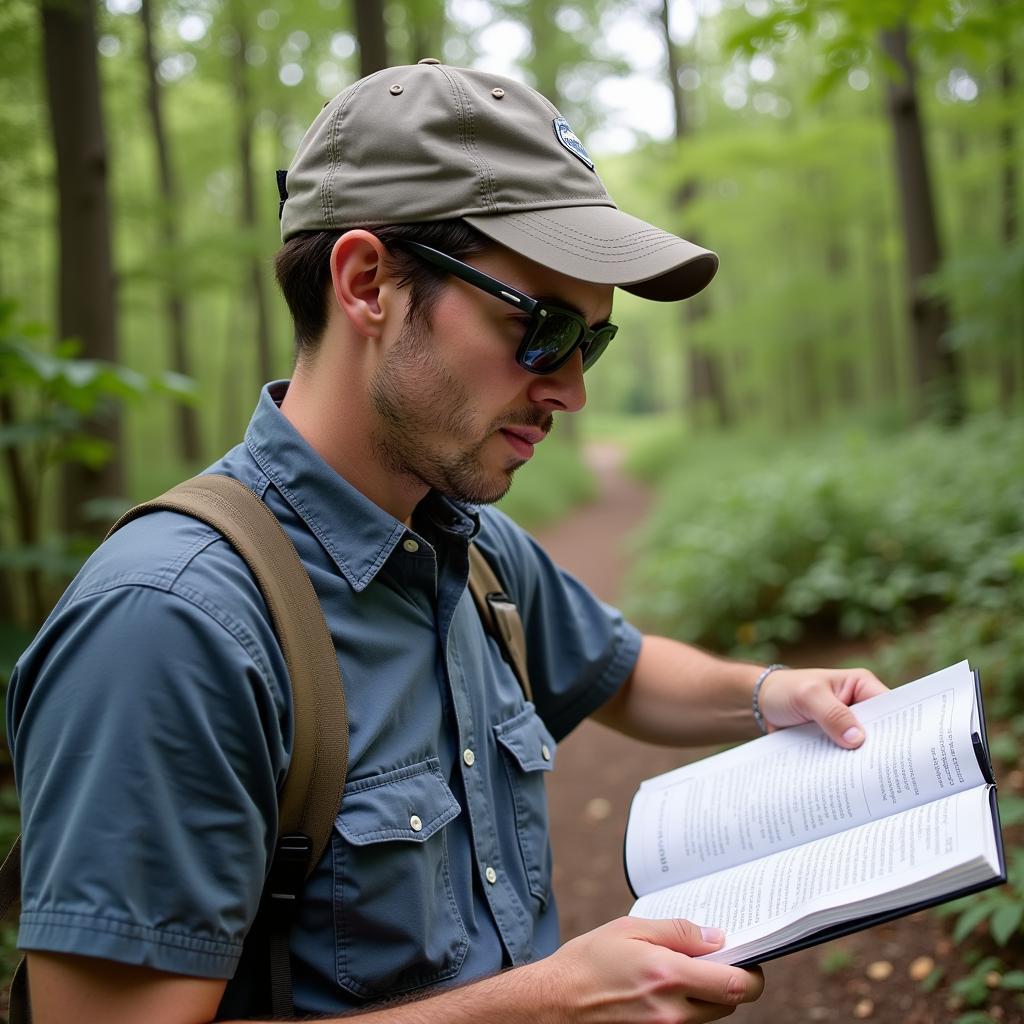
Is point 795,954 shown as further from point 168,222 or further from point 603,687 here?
point 168,222

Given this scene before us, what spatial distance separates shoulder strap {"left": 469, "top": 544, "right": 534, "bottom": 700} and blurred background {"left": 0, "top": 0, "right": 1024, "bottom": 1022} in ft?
2.65

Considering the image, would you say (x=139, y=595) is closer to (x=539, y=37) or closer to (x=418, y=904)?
(x=418, y=904)

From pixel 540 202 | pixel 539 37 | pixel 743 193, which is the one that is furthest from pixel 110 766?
pixel 539 37

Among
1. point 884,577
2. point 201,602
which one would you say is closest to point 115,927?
point 201,602

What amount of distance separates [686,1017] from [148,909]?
720mm

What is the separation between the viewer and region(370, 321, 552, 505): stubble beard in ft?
5.09

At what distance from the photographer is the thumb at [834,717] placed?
5.65 ft

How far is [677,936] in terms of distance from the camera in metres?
1.36

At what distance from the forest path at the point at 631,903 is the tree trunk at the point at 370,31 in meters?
4.82

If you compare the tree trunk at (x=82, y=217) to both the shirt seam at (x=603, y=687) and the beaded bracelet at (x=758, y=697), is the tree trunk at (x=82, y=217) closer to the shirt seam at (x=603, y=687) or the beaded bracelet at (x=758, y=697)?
the shirt seam at (x=603, y=687)

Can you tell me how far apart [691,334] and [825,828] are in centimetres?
1664

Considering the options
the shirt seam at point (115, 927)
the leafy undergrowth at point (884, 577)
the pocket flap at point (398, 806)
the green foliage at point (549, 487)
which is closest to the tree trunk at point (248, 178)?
the green foliage at point (549, 487)

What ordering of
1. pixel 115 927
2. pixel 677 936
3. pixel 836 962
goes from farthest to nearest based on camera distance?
pixel 836 962 < pixel 677 936 < pixel 115 927

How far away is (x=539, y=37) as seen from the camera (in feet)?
50.8
